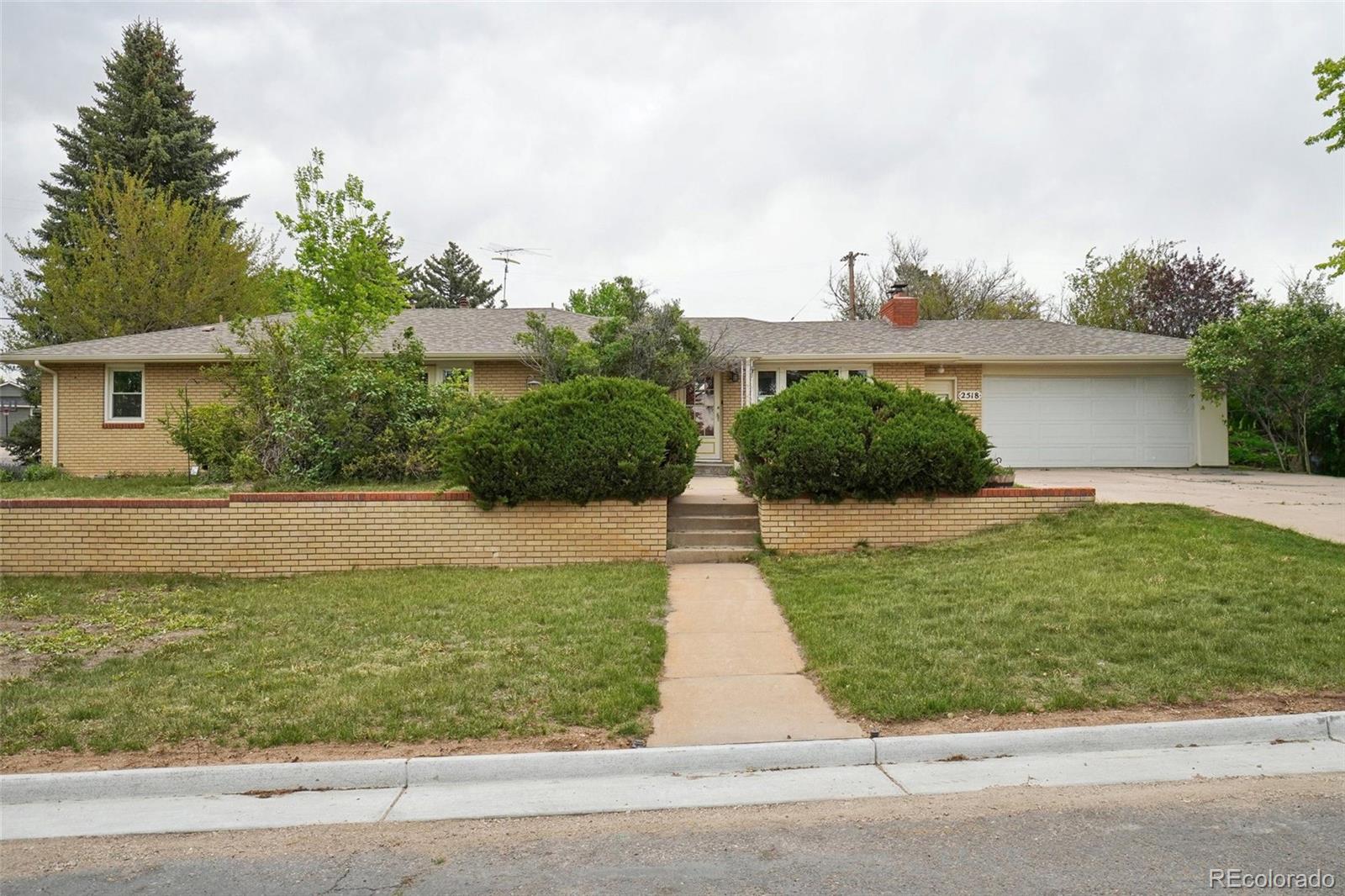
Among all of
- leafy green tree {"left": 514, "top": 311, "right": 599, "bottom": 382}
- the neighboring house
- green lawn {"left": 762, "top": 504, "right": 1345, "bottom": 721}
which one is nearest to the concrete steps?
green lawn {"left": 762, "top": 504, "right": 1345, "bottom": 721}

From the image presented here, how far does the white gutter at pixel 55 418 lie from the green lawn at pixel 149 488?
832 mm

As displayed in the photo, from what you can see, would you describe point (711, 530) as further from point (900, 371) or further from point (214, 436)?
point (900, 371)

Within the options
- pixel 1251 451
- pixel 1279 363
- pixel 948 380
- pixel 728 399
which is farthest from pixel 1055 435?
pixel 728 399

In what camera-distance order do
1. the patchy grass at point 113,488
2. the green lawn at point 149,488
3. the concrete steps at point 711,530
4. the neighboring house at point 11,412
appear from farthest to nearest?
the neighboring house at point 11,412 < the patchy grass at point 113,488 < the green lawn at point 149,488 < the concrete steps at point 711,530

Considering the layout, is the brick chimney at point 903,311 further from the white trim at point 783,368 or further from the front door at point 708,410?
the front door at point 708,410

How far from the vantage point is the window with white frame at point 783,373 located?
18.8 meters

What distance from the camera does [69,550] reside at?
966 centimetres

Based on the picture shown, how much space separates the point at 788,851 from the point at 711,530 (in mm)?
7005

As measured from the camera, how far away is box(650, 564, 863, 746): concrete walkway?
16.4 ft

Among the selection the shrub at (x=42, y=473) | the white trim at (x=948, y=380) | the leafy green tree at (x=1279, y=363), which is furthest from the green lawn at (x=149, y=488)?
the leafy green tree at (x=1279, y=363)

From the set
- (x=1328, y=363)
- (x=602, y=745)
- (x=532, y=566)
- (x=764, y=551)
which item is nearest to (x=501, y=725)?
(x=602, y=745)

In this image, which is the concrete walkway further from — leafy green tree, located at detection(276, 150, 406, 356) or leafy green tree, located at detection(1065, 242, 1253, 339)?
leafy green tree, located at detection(1065, 242, 1253, 339)

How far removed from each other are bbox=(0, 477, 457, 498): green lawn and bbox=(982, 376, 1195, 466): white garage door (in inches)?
513

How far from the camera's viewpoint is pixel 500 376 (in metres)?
18.7
